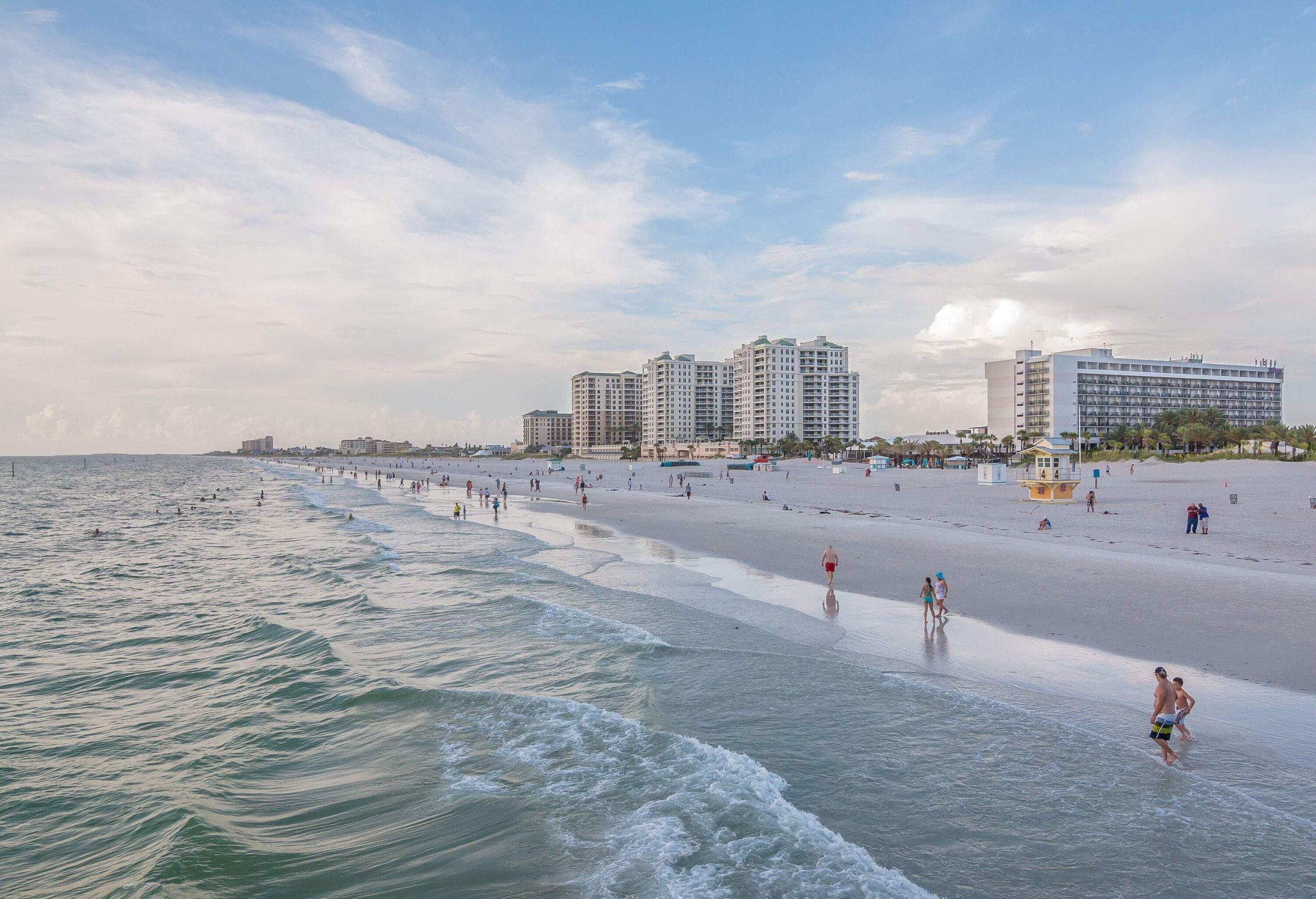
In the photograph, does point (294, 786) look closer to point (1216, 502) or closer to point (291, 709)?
point (291, 709)

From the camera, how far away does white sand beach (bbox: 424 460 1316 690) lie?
1465 centimetres

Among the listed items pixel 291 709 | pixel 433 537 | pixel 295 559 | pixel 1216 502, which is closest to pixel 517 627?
pixel 291 709

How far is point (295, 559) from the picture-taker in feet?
99.9

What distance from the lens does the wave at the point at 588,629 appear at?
1588 cm

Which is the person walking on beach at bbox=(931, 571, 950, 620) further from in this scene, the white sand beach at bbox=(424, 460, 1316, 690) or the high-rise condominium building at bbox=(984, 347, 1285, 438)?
the high-rise condominium building at bbox=(984, 347, 1285, 438)

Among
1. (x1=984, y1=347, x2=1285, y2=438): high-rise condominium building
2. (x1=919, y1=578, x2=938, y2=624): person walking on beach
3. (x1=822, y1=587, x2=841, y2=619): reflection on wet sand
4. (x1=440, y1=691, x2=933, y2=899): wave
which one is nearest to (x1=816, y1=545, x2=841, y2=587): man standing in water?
(x1=822, y1=587, x2=841, y2=619): reflection on wet sand

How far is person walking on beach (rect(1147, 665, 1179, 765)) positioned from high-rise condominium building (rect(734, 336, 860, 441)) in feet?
533

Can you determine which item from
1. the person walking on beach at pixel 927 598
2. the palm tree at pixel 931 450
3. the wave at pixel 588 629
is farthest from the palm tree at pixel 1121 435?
the wave at pixel 588 629

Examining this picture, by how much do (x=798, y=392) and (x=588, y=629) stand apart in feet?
537

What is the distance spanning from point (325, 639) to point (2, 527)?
4709 centimetres

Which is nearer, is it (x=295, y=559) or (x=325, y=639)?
(x=325, y=639)

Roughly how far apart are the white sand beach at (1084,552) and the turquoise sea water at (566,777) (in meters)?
5.44

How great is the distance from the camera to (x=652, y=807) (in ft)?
29.5

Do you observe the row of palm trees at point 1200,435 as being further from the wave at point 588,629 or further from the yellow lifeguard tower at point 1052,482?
the wave at point 588,629
